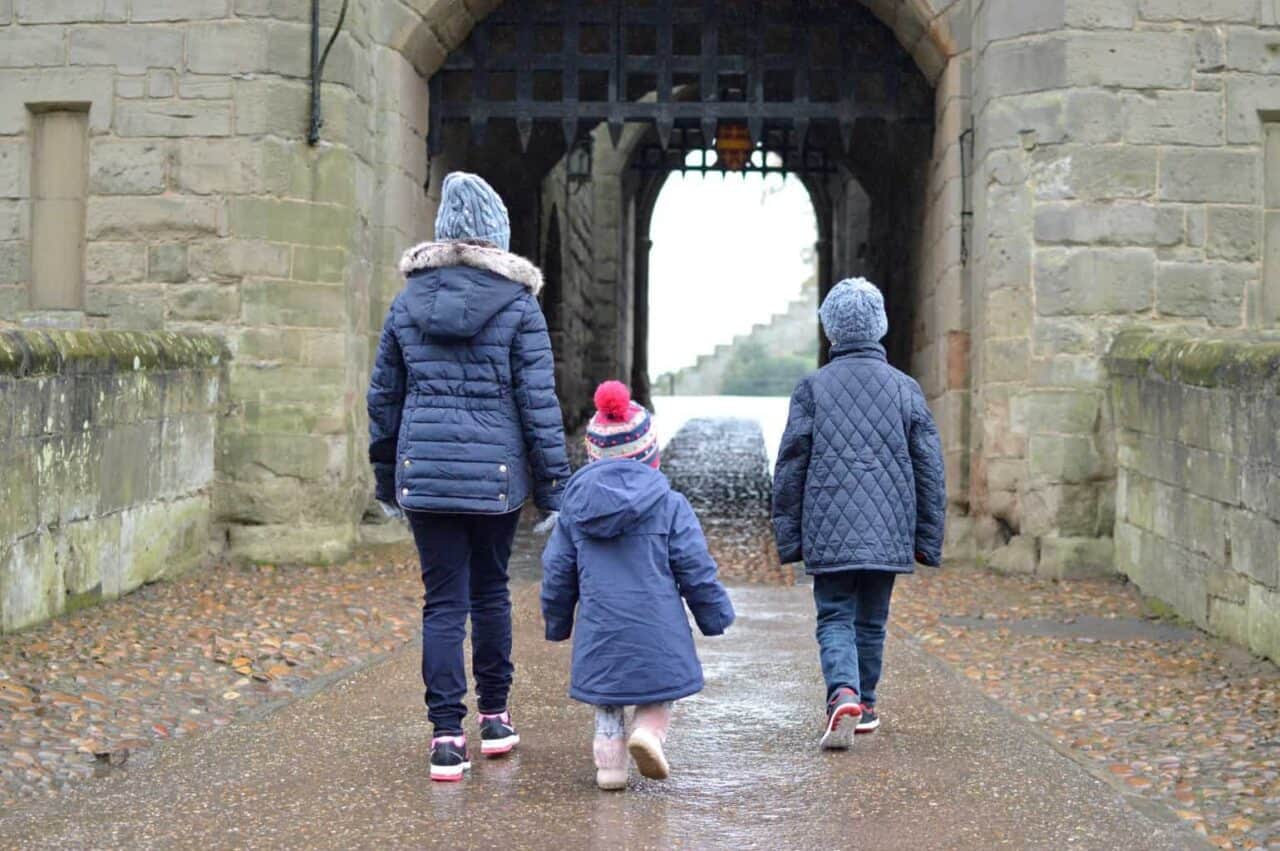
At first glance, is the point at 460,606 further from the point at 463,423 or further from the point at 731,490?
the point at 731,490

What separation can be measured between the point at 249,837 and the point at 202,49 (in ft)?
18.3

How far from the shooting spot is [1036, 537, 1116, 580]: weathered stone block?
7918mm

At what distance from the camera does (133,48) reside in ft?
26.9

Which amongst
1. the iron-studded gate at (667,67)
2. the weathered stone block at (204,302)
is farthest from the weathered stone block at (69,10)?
the iron-studded gate at (667,67)

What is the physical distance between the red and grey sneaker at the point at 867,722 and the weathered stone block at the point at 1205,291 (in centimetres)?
408

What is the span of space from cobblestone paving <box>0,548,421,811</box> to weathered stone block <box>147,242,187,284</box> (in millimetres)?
1514

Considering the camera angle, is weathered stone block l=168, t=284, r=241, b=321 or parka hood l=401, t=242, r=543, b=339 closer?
parka hood l=401, t=242, r=543, b=339

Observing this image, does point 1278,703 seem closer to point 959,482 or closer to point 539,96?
point 959,482

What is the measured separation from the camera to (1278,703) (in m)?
5.03

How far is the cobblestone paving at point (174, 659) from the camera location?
4332 millimetres

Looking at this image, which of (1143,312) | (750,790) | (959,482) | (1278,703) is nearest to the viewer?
(750,790)

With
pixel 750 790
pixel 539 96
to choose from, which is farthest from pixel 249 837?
pixel 539 96

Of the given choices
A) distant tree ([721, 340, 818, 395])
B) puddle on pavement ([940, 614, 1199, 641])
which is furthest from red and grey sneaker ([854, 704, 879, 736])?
distant tree ([721, 340, 818, 395])

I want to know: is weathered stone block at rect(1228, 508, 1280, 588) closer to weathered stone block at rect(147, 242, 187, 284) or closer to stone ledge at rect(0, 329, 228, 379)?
stone ledge at rect(0, 329, 228, 379)
